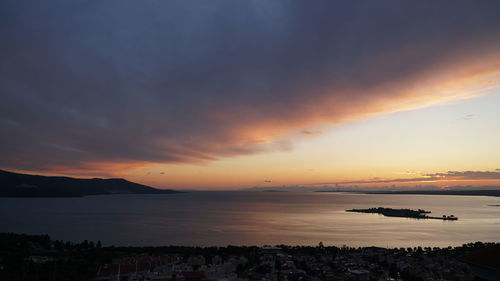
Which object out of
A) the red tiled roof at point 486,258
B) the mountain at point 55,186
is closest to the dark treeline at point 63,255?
the red tiled roof at point 486,258

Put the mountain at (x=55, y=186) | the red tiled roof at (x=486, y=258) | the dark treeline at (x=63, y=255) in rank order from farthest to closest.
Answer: the mountain at (x=55, y=186), the dark treeline at (x=63, y=255), the red tiled roof at (x=486, y=258)

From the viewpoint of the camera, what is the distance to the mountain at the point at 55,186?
347ft

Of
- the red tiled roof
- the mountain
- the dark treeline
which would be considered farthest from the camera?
the mountain

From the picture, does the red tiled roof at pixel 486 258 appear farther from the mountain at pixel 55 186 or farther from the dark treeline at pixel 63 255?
the mountain at pixel 55 186

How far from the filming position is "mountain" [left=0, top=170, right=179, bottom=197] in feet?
347

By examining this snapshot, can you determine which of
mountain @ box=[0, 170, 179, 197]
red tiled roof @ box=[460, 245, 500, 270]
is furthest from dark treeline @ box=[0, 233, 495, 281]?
mountain @ box=[0, 170, 179, 197]

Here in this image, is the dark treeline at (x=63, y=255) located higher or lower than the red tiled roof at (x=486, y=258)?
lower

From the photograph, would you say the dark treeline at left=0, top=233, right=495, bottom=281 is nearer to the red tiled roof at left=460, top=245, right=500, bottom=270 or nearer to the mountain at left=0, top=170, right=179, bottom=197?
the red tiled roof at left=460, top=245, right=500, bottom=270

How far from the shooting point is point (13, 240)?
21203mm

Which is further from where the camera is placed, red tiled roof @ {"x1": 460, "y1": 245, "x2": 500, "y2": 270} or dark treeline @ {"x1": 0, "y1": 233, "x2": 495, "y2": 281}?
dark treeline @ {"x1": 0, "y1": 233, "x2": 495, "y2": 281}

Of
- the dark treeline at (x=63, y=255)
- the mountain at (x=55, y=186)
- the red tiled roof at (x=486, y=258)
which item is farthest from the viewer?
the mountain at (x=55, y=186)

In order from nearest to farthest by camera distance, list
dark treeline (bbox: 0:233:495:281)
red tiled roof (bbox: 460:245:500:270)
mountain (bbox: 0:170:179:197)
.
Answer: red tiled roof (bbox: 460:245:500:270) < dark treeline (bbox: 0:233:495:281) < mountain (bbox: 0:170:179:197)

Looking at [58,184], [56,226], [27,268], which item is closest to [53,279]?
[27,268]

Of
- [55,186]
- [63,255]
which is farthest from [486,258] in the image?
[55,186]
